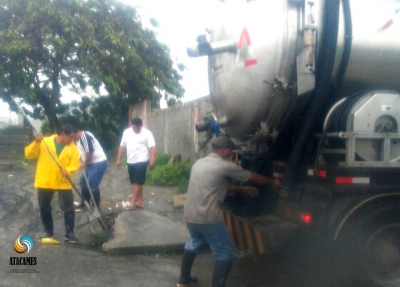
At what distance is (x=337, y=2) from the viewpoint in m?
4.57

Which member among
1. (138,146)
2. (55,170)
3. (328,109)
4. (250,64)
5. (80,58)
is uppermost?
(80,58)

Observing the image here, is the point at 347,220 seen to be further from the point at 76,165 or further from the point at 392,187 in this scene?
the point at 76,165

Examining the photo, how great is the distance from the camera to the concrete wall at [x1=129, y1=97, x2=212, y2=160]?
34.3ft

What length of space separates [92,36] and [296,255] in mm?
12194

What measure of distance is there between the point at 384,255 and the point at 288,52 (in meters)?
2.22

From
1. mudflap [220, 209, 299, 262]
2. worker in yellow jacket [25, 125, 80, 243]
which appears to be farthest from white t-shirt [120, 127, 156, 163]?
mudflap [220, 209, 299, 262]

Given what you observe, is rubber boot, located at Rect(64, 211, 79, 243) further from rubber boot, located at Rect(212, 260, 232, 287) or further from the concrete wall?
the concrete wall

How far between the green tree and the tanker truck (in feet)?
38.1

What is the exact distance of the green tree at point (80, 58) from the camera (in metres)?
15.7

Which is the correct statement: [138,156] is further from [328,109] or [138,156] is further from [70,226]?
[328,109]

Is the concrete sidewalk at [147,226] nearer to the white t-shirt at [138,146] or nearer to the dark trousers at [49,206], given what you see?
the dark trousers at [49,206]

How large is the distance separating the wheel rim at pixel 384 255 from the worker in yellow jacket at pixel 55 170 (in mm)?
3591

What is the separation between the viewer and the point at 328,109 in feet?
16.0

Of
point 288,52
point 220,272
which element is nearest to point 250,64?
point 288,52
